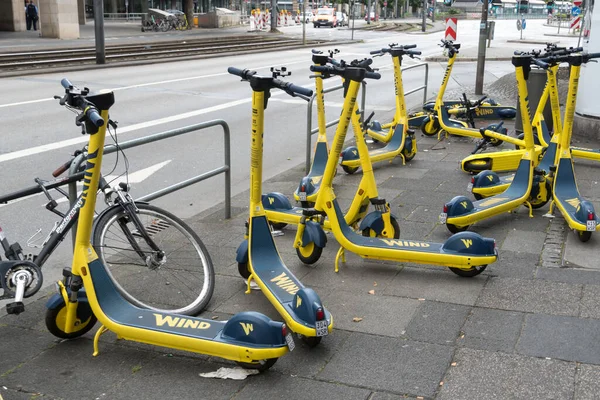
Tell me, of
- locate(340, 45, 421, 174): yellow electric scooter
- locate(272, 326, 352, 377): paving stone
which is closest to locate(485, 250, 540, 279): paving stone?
locate(272, 326, 352, 377): paving stone

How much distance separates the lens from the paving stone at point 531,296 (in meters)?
4.52

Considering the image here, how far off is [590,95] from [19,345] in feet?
29.0

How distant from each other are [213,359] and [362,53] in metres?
29.6

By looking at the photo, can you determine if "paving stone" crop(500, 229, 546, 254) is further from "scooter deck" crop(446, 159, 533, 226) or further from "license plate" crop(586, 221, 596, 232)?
"license plate" crop(586, 221, 596, 232)

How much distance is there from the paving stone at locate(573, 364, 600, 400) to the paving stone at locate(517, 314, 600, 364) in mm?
86

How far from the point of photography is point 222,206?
7.48 meters

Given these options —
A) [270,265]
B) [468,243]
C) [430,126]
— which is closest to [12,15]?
[430,126]

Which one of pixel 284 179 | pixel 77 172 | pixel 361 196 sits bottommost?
pixel 284 179

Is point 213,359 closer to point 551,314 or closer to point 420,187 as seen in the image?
point 551,314

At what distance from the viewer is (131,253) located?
15.2 ft

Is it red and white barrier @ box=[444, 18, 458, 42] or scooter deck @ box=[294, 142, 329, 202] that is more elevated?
red and white barrier @ box=[444, 18, 458, 42]

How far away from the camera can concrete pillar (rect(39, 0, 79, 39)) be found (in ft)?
119

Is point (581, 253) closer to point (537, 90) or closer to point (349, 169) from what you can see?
point (349, 169)

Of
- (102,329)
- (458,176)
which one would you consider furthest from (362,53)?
(102,329)
